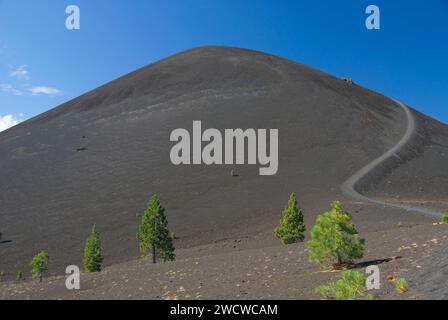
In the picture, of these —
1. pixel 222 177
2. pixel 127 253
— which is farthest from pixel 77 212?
pixel 222 177

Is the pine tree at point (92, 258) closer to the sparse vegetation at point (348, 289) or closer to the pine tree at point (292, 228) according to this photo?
the pine tree at point (292, 228)

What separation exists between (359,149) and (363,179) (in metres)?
18.4

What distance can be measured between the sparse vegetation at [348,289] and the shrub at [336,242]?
285 cm

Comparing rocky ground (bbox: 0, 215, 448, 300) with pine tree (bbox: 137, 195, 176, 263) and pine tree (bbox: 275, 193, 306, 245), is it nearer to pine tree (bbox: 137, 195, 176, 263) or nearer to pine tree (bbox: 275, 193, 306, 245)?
pine tree (bbox: 275, 193, 306, 245)

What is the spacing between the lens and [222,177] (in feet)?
228

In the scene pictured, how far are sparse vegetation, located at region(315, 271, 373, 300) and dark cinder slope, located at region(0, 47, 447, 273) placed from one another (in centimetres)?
3675

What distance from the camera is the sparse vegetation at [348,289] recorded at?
8.53 m

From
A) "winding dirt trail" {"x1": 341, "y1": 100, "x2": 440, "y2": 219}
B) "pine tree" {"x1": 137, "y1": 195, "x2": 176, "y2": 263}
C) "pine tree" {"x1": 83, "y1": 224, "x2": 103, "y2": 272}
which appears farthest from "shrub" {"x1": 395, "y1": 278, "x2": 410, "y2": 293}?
"winding dirt trail" {"x1": 341, "y1": 100, "x2": 440, "y2": 219}

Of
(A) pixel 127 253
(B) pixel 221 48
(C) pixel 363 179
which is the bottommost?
(A) pixel 127 253

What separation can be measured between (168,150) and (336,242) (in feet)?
234

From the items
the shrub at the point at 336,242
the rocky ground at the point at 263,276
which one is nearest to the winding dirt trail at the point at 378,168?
the rocky ground at the point at 263,276

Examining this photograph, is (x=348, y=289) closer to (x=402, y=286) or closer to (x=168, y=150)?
(x=402, y=286)

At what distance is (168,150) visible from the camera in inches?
3221
